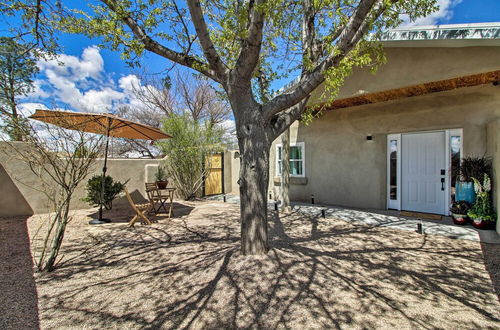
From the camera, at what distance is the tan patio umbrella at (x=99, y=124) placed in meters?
4.16

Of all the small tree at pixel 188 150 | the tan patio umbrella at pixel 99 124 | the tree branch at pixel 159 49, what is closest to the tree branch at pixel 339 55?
the tree branch at pixel 159 49

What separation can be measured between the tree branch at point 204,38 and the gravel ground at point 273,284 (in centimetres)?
276

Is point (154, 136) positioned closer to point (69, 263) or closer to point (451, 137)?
point (69, 263)

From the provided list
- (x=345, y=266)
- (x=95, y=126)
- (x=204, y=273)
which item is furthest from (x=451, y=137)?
(x=95, y=126)

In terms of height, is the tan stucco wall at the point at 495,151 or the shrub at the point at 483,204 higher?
the tan stucco wall at the point at 495,151

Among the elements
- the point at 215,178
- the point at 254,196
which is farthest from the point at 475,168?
the point at 215,178

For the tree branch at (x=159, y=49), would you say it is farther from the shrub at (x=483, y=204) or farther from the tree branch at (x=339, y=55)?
the shrub at (x=483, y=204)

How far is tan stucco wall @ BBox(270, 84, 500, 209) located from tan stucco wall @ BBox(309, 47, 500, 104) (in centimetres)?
129

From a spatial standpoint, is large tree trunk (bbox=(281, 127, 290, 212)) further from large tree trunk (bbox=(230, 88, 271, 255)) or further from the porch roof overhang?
large tree trunk (bbox=(230, 88, 271, 255))

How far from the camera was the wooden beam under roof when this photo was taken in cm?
518

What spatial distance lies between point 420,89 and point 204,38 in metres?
5.54

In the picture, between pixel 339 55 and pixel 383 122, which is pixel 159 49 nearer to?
pixel 339 55

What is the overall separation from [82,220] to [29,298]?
4203mm

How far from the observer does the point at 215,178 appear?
38.2ft
